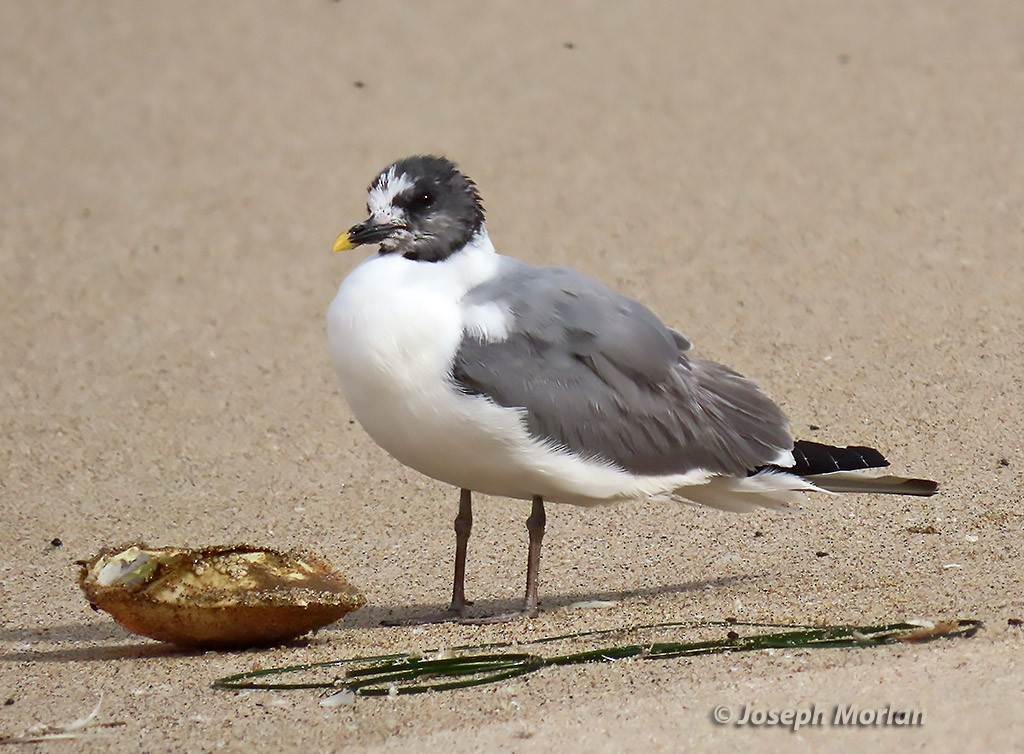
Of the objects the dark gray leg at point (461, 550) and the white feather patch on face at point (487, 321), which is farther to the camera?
the dark gray leg at point (461, 550)

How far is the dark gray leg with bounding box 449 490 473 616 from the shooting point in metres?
4.80

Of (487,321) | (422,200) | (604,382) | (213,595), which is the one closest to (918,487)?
(604,382)

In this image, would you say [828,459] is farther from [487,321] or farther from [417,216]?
[417,216]

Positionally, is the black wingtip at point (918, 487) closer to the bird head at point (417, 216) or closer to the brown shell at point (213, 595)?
the bird head at point (417, 216)

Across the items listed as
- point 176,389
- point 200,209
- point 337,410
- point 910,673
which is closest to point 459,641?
point 910,673

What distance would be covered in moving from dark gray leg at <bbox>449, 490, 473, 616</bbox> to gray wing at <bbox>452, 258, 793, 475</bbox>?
453mm

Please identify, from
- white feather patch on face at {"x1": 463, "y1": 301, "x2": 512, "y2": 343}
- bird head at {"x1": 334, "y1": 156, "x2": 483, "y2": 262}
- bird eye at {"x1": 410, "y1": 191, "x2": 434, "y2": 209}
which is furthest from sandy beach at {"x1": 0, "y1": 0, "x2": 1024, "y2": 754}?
bird eye at {"x1": 410, "y1": 191, "x2": 434, "y2": 209}

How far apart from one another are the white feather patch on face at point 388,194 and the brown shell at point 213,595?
40.2 inches

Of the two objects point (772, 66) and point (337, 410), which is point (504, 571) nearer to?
point (337, 410)

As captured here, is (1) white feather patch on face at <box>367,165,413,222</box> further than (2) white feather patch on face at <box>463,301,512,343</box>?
Yes

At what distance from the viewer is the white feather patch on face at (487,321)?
4480mm

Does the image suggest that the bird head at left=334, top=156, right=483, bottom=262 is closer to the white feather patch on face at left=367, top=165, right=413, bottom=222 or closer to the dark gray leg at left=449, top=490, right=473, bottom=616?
A: the white feather patch on face at left=367, top=165, right=413, bottom=222

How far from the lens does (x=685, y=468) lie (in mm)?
4879

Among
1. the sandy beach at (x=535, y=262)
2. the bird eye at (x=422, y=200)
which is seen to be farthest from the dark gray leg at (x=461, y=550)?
the bird eye at (x=422, y=200)
